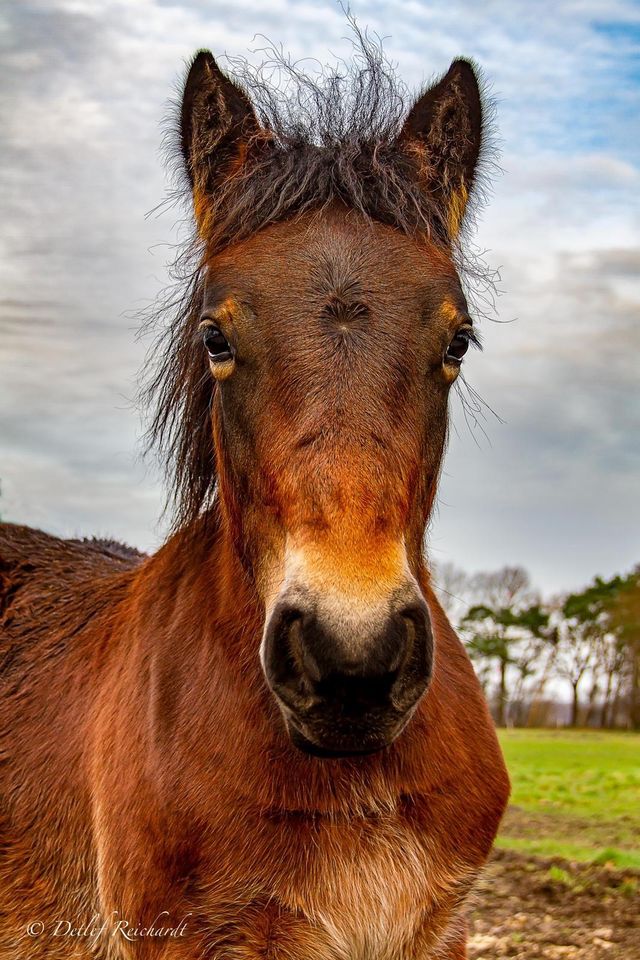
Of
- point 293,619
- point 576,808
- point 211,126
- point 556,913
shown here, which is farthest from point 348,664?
point 576,808

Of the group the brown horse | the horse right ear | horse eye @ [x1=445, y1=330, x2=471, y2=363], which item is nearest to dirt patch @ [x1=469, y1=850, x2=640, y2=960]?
the brown horse

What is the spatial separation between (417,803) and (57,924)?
179 centimetres

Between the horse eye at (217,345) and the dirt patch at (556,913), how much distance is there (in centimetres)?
420

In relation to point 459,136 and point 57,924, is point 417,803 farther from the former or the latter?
point 459,136

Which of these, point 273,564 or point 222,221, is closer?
point 273,564

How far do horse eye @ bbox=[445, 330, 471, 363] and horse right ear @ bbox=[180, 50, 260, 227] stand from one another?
123 cm

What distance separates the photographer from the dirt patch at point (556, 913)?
6.14 metres

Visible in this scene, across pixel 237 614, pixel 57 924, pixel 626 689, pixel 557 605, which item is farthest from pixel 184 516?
pixel 557 605

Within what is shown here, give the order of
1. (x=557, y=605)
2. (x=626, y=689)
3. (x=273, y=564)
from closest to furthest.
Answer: (x=273, y=564), (x=626, y=689), (x=557, y=605)

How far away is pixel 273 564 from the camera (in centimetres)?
301

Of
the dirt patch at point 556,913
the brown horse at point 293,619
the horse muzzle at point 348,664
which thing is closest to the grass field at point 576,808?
the dirt patch at point 556,913

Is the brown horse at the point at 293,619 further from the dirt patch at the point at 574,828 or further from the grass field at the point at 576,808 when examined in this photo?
the dirt patch at the point at 574,828

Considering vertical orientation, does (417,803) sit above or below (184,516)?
below

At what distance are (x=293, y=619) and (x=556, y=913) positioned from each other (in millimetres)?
5553
